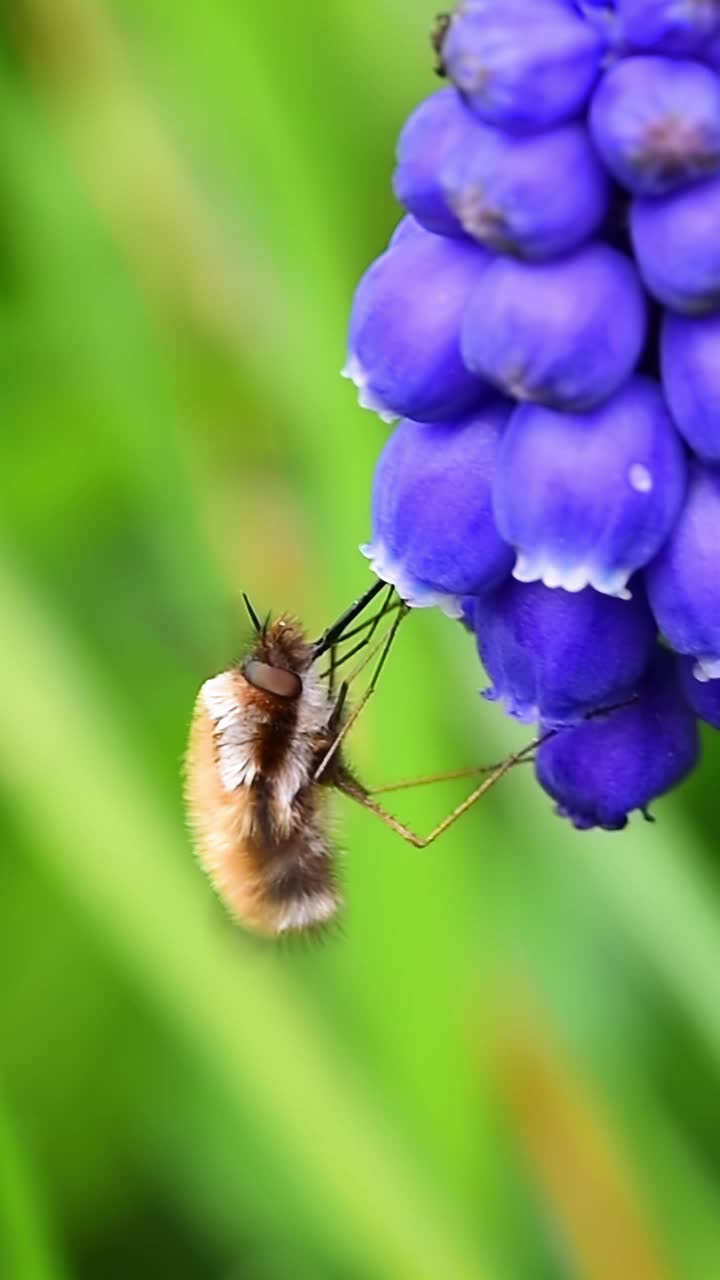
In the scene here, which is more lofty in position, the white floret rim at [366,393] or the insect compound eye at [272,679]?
the white floret rim at [366,393]

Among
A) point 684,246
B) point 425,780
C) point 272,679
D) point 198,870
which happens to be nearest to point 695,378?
point 684,246

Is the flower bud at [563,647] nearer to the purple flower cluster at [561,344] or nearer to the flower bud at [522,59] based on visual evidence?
the purple flower cluster at [561,344]

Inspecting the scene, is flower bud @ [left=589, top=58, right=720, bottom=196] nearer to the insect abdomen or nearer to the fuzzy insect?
the fuzzy insect

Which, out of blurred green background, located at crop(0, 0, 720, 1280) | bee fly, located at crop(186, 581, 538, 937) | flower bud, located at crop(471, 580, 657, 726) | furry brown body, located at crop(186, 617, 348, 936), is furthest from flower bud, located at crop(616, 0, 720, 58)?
blurred green background, located at crop(0, 0, 720, 1280)

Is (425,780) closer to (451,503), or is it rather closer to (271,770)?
(271,770)

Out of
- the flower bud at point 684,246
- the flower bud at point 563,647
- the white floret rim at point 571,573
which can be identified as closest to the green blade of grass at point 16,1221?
the flower bud at point 563,647
